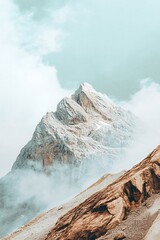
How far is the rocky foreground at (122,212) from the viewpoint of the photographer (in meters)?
27.0

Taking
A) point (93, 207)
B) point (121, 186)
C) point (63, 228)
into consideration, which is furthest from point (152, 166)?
point (63, 228)

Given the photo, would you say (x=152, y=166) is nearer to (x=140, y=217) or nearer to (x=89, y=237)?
(x=140, y=217)

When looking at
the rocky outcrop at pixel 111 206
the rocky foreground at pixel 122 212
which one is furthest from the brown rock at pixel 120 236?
the rocky outcrop at pixel 111 206

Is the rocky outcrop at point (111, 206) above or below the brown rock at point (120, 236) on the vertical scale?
above

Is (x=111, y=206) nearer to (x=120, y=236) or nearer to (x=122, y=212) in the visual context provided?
(x=122, y=212)

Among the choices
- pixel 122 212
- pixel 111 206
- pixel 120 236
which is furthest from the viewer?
pixel 111 206

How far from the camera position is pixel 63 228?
3103 centimetres

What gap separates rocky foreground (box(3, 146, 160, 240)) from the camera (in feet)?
88.4

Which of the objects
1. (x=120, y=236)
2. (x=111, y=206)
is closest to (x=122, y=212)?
(x=111, y=206)

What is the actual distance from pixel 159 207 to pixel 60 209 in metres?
20.2

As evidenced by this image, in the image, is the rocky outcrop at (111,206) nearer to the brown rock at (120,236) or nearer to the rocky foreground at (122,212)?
the rocky foreground at (122,212)

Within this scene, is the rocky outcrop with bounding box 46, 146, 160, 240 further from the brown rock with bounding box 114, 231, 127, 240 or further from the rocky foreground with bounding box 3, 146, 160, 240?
the brown rock with bounding box 114, 231, 127, 240

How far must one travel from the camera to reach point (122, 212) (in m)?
28.4

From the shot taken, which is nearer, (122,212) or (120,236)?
(120,236)
